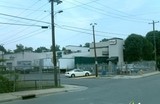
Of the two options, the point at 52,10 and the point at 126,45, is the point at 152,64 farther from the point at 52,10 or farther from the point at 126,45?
the point at 52,10

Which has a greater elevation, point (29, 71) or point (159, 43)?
point (159, 43)

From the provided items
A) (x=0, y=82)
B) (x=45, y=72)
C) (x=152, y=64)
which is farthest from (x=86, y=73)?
(x=0, y=82)

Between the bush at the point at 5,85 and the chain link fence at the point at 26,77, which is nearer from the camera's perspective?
the bush at the point at 5,85

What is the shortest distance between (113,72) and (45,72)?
29.0 m

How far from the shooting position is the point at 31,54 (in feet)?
296

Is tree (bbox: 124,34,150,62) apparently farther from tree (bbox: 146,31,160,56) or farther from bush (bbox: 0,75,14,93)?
bush (bbox: 0,75,14,93)

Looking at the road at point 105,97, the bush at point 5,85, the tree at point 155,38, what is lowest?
the road at point 105,97

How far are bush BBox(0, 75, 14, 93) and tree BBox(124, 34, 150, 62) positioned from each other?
2336 inches

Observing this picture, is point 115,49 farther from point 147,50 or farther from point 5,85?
point 5,85

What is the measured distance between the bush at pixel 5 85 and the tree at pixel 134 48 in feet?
195

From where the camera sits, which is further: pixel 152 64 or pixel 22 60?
pixel 22 60

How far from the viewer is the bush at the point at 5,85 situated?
26.0 metres

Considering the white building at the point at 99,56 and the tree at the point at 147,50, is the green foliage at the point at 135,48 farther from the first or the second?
the white building at the point at 99,56

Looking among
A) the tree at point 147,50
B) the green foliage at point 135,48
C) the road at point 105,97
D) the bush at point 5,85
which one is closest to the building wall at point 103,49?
the green foliage at point 135,48
